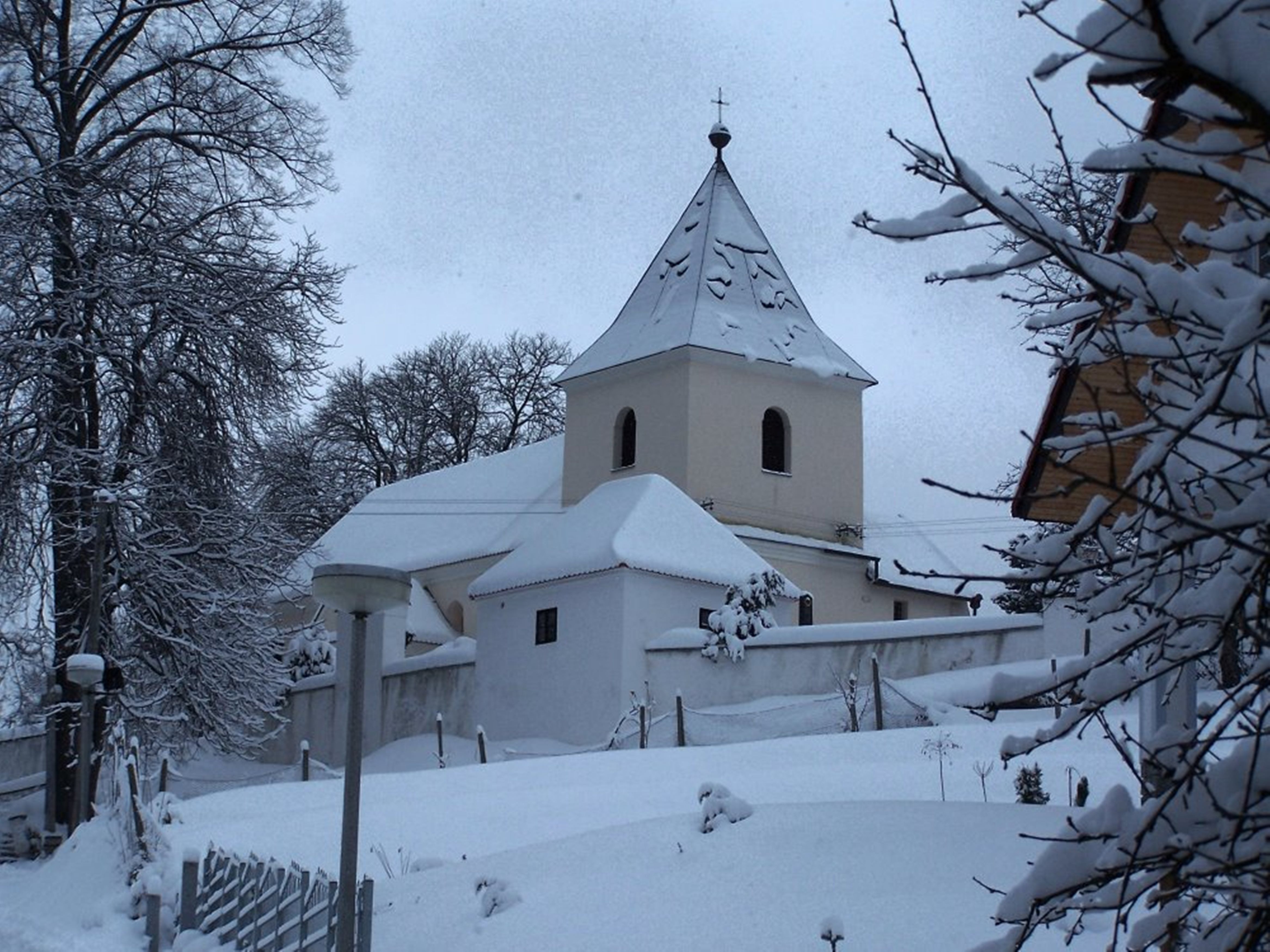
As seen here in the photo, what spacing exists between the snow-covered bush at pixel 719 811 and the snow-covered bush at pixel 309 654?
78.8 feet

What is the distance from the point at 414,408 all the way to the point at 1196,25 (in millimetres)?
48001

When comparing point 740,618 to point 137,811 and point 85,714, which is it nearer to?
point 85,714

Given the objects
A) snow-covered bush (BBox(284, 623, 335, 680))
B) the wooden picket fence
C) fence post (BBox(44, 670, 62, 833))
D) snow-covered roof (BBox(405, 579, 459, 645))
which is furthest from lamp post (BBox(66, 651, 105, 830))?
snow-covered roof (BBox(405, 579, 459, 645))

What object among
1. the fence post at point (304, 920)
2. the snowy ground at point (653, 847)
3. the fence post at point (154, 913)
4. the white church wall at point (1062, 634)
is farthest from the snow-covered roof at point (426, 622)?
the fence post at point (304, 920)

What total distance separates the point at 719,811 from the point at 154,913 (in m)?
4.24

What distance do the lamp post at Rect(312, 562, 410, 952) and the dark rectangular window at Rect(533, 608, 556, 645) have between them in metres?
19.7

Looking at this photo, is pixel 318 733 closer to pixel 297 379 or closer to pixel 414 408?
pixel 297 379

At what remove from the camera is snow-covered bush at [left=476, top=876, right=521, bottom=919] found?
418 inches

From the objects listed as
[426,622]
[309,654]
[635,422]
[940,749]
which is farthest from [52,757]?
[635,422]

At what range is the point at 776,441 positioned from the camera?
39344mm

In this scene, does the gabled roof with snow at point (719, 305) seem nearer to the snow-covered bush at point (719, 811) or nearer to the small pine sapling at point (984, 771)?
the small pine sapling at point (984, 771)

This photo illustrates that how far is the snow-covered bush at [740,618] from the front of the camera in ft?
90.2

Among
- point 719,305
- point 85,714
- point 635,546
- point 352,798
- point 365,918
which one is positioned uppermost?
point 719,305

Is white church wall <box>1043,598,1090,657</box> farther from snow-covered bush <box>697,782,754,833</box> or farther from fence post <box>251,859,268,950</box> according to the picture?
fence post <box>251,859,268,950</box>
